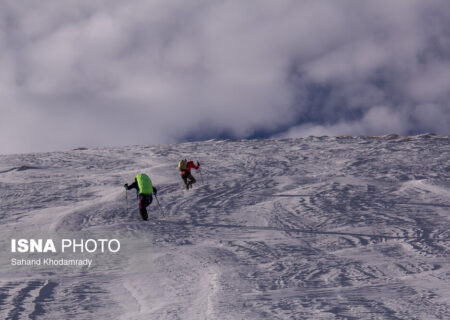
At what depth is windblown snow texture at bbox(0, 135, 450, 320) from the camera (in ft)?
18.0

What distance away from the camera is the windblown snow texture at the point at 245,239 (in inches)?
216

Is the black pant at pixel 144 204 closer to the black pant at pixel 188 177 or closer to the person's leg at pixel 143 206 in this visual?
the person's leg at pixel 143 206

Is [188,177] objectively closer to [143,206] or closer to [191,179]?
[191,179]

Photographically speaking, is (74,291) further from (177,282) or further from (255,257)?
(255,257)

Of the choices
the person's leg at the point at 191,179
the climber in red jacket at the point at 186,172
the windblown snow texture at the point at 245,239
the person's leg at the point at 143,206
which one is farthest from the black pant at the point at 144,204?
the person's leg at the point at 191,179

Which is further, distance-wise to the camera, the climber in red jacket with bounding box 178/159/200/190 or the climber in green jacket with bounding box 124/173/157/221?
the climber in red jacket with bounding box 178/159/200/190

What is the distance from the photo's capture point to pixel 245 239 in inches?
374

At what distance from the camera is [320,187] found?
1520 centimetres

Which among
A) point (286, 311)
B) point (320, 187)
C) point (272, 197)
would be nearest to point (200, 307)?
point (286, 311)

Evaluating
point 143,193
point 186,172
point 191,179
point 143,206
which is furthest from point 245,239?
point 191,179

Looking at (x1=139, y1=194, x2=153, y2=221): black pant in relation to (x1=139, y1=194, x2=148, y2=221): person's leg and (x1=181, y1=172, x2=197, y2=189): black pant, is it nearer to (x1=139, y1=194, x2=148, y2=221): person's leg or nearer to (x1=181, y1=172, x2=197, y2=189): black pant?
(x1=139, y1=194, x2=148, y2=221): person's leg

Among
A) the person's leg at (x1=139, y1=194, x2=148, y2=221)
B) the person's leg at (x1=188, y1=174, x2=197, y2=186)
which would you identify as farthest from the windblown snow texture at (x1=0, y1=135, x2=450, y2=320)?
the person's leg at (x1=188, y1=174, x2=197, y2=186)

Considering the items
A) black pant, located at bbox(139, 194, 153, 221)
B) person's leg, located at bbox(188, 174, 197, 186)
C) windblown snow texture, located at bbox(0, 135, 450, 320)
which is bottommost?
windblown snow texture, located at bbox(0, 135, 450, 320)

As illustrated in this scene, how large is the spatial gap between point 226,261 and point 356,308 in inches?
117
